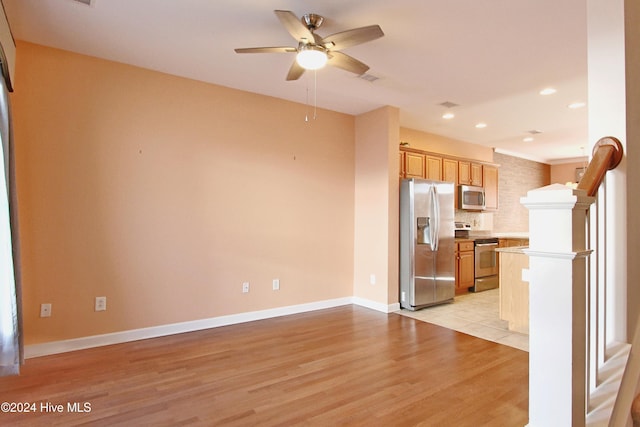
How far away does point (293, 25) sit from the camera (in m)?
2.29

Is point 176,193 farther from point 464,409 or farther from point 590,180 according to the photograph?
point 590,180

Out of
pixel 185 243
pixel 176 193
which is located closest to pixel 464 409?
pixel 185 243

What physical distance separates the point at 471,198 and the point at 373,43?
4.26m

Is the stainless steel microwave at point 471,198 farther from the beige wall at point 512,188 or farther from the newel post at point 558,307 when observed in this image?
the newel post at point 558,307

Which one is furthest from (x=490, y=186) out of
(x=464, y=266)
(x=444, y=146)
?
(x=464, y=266)

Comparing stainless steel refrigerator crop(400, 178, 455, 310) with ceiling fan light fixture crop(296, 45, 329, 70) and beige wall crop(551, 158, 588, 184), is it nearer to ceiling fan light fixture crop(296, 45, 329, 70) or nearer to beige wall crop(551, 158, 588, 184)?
ceiling fan light fixture crop(296, 45, 329, 70)

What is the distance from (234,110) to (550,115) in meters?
4.52

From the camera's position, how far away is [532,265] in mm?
1168

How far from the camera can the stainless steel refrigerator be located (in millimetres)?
4672

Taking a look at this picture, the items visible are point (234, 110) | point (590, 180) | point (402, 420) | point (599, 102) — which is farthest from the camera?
point (234, 110)

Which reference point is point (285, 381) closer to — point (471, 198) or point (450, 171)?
point (450, 171)

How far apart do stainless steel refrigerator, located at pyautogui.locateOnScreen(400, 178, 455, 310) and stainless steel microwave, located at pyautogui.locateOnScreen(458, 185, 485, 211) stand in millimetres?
1315

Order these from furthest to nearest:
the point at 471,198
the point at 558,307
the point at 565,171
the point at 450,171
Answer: the point at 565,171 < the point at 471,198 < the point at 450,171 < the point at 558,307

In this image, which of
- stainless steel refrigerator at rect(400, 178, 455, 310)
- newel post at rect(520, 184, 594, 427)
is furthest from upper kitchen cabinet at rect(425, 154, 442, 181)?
newel post at rect(520, 184, 594, 427)
